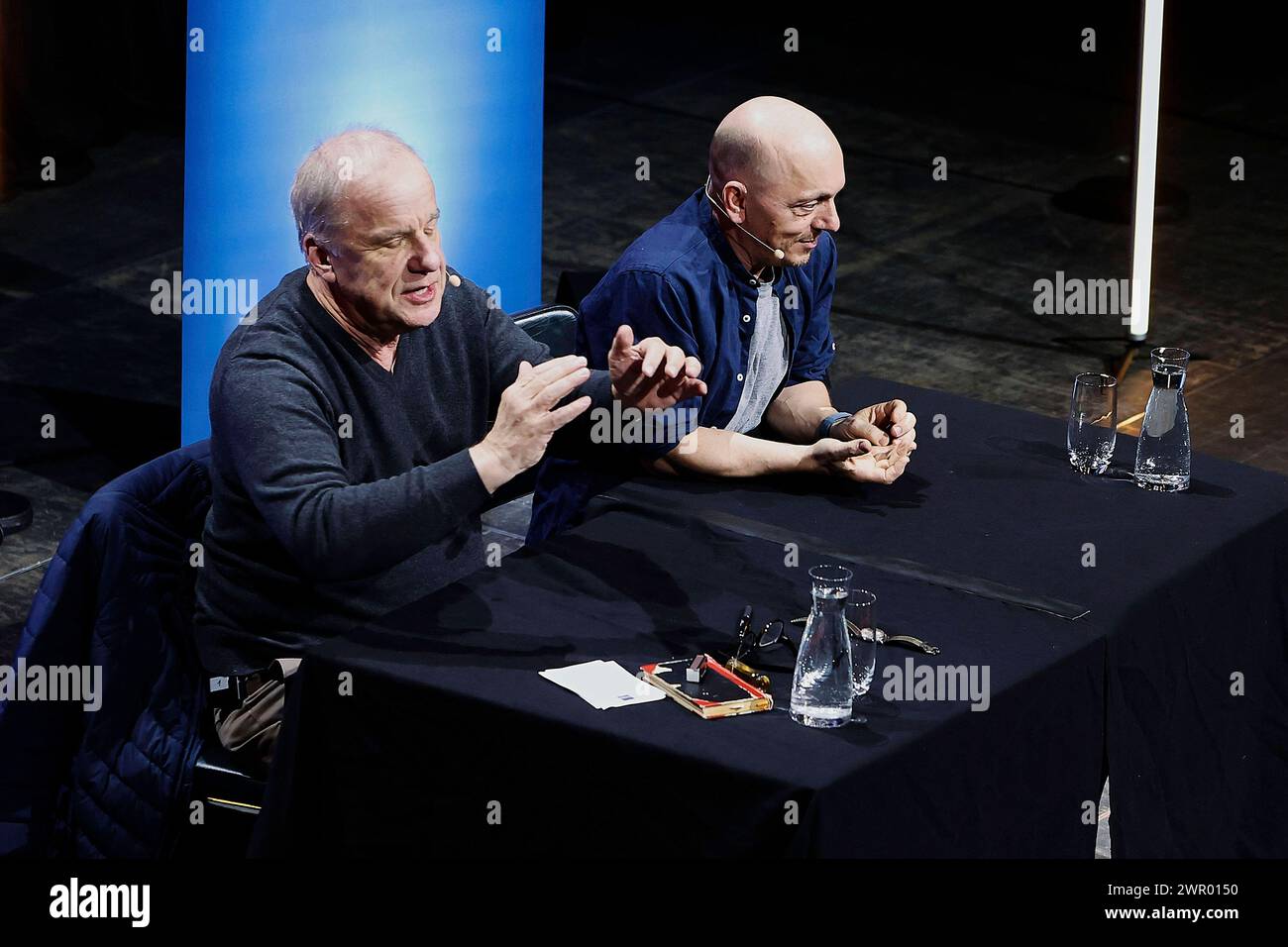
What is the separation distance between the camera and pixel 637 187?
822cm

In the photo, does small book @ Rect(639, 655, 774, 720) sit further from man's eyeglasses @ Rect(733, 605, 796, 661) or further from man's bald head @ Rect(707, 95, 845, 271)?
man's bald head @ Rect(707, 95, 845, 271)

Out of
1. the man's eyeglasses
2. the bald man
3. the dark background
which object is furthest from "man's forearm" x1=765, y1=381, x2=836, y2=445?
the dark background

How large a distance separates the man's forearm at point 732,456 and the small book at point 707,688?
78 cm

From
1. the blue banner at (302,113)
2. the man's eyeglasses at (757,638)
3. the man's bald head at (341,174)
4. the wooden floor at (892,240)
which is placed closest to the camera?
the man's eyeglasses at (757,638)

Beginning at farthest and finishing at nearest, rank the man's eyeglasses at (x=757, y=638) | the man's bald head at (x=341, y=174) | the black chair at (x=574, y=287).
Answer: the black chair at (x=574, y=287) < the man's bald head at (x=341, y=174) < the man's eyeglasses at (x=757, y=638)

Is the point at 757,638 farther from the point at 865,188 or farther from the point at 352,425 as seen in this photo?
the point at 865,188

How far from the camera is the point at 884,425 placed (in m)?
3.77

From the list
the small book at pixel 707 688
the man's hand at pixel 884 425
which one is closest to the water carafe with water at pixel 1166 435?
the man's hand at pixel 884 425

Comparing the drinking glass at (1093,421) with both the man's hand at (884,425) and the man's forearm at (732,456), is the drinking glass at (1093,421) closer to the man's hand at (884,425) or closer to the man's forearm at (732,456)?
the man's hand at (884,425)

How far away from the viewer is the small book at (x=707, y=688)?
2.81m

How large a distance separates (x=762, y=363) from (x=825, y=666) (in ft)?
4.15

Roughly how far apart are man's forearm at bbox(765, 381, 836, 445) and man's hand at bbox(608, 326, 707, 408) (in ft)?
1.63

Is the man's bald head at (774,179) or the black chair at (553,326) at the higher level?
the man's bald head at (774,179)
